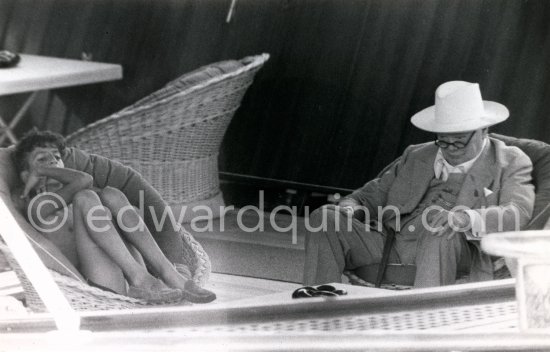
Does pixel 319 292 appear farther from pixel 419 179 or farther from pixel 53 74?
pixel 53 74

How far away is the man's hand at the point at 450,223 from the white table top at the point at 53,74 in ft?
3.92

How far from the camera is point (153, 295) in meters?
3.19

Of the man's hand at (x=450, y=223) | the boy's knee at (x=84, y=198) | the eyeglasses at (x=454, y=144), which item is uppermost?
the eyeglasses at (x=454, y=144)

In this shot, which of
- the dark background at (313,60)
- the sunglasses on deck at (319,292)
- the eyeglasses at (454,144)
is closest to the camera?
the sunglasses on deck at (319,292)

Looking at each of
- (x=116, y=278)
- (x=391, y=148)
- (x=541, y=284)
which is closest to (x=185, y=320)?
(x=116, y=278)

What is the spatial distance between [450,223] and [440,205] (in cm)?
9

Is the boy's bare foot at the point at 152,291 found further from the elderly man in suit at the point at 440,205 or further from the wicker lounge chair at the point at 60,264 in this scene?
the elderly man in suit at the point at 440,205

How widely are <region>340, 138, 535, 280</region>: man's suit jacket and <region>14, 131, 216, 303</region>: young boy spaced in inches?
29.3

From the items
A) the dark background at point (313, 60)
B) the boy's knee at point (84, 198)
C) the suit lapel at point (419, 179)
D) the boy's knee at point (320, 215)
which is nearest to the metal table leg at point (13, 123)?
the dark background at point (313, 60)

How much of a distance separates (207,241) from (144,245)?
0.22 m

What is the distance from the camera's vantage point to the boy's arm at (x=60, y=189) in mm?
3152

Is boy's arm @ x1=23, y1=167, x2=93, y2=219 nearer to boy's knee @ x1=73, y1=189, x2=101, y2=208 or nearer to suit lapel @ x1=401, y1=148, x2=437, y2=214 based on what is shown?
boy's knee @ x1=73, y1=189, x2=101, y2=208

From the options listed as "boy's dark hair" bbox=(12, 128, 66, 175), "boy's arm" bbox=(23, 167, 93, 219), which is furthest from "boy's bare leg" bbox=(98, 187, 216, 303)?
"boy's dark hair" bbox=(12, 128, 66, 175)

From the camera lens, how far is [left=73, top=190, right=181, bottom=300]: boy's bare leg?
10.4 ft
